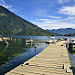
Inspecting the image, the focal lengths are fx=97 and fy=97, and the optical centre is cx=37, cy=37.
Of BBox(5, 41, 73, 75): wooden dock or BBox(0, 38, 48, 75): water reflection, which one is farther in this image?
BBox(0, 38, 48, 75): water reflection

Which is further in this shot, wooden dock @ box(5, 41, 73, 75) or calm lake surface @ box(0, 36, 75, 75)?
calm lake surface @ box(0, 36, 75, 75)

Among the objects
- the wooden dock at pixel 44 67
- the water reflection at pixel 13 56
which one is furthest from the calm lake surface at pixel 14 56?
the wooden dock at pixel 44 67

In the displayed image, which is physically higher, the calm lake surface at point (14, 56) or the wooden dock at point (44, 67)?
the wooden dock at point (44, 67)

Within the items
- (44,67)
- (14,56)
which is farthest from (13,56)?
(44,67)

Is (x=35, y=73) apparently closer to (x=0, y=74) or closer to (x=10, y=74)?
(x=10, y=74)

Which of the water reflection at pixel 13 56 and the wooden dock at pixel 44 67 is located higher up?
the wooden dock at pixel 44 67

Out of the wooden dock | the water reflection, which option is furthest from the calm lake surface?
the wooden dock

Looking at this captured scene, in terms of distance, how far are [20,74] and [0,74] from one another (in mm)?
6257

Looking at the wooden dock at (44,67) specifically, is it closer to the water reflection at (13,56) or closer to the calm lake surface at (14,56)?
the calm lake surface at (14,56)

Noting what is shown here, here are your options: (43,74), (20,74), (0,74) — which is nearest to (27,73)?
(20,74)

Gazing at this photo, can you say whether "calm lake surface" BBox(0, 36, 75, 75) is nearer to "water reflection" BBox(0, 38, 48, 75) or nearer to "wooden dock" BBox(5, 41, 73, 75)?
"water reflection" BBox(0, 38, 48, 75)

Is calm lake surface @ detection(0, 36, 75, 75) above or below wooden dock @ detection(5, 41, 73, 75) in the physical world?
below

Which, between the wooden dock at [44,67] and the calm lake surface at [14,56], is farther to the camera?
the calm lake surface at [14,56]

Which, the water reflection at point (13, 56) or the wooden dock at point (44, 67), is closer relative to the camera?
the wooden dock at point (44, 67)
